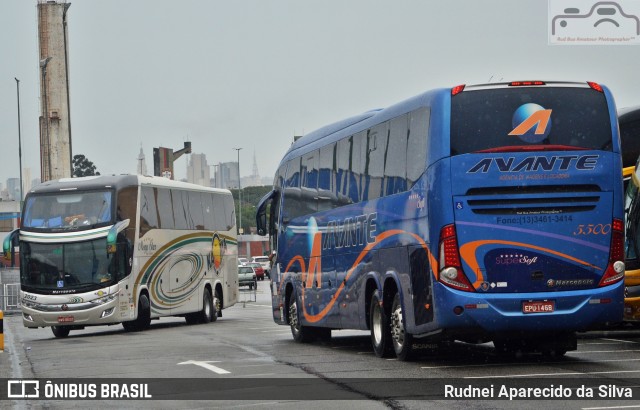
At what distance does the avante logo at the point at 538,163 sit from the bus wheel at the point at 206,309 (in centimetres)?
2274

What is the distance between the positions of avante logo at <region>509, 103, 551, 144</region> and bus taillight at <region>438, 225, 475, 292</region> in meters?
1.42

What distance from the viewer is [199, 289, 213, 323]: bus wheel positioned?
3747cm

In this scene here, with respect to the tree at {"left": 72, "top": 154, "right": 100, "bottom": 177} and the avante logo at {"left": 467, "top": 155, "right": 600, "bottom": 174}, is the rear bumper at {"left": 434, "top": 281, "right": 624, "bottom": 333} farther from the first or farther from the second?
the tree at {"left": 72, "top": 154, "right": 100, "bottom": 177}

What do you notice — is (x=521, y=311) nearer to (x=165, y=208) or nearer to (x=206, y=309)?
(x=165, y=208)

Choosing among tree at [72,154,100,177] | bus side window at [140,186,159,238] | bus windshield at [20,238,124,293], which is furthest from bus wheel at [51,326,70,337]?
tree at [72,154,100,177]

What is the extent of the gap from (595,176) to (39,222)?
1927 cm

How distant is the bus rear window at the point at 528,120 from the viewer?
15.6m

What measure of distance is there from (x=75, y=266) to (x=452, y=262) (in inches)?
708

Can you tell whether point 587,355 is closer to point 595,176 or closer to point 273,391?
point 595,176

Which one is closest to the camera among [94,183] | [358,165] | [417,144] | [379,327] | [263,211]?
[417,144]

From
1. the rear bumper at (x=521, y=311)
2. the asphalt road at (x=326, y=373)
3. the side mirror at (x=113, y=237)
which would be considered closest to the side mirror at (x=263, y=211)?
the asphalt road at (x=326, y=373)

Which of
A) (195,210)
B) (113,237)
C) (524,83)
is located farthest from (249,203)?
(524,83)

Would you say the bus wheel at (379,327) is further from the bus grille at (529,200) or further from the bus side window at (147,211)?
the bus side window at (147,211)

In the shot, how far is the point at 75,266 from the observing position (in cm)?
3178
